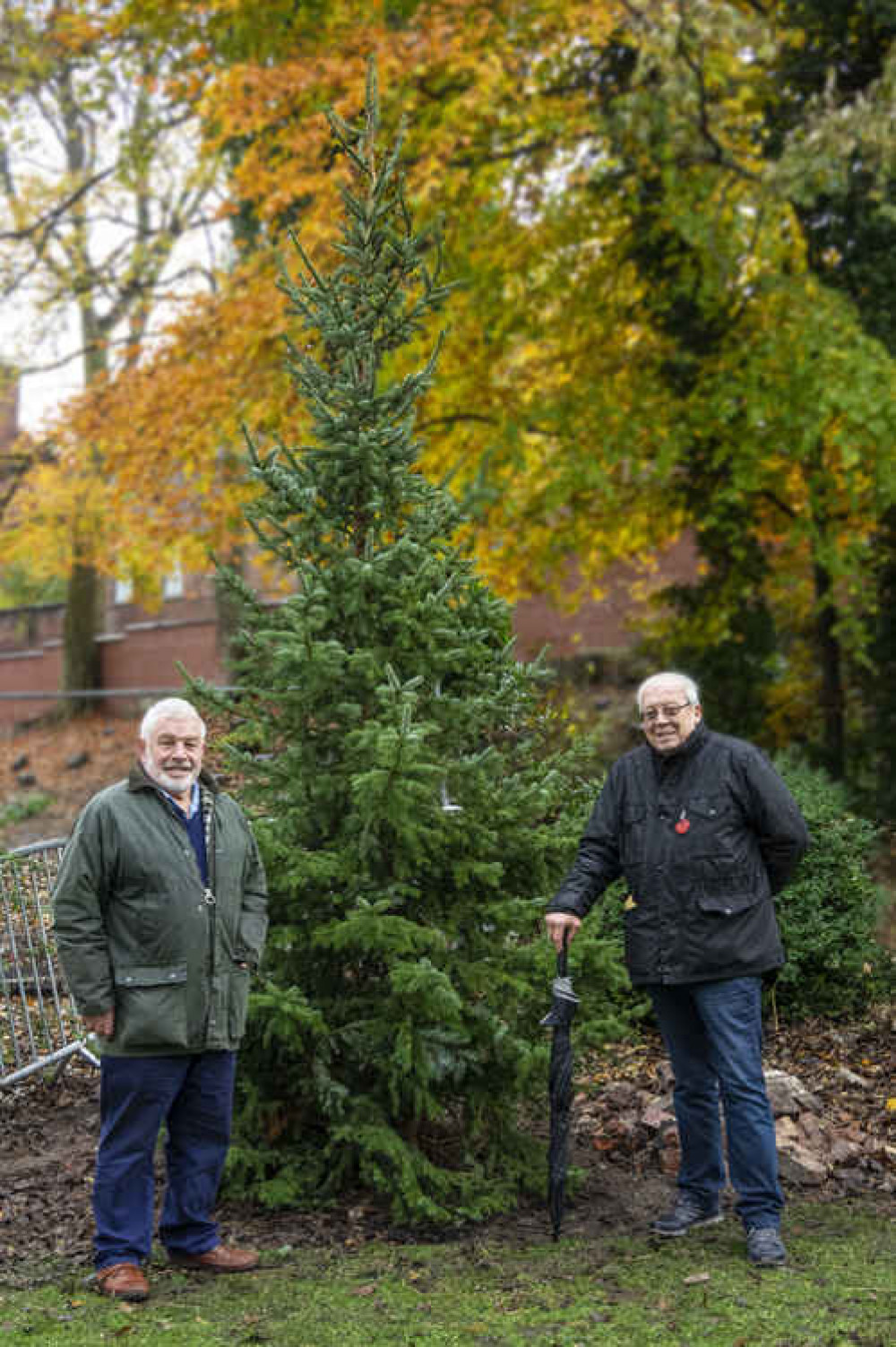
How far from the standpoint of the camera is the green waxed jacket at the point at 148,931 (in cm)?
419

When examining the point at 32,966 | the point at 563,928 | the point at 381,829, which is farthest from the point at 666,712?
the point at 32,966

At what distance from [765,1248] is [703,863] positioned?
1.23 m

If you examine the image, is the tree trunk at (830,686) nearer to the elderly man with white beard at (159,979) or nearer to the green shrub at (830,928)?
the green shrub at (830,928)

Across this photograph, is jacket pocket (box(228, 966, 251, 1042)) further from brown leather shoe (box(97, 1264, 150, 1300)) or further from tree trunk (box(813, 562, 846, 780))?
tree trunk (box(813, 562, 846, 780))

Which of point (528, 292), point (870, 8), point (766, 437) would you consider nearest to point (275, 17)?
point (528, 292)

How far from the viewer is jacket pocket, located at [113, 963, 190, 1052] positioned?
4.20 metres

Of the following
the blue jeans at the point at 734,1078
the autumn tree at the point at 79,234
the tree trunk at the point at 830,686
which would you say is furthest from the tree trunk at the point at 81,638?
the blue jeans at the point at 734,1078

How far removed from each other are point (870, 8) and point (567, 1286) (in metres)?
11.1

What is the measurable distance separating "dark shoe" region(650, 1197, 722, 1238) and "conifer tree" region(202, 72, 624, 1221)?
53 centimetres

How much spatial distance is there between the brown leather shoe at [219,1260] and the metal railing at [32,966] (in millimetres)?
2183

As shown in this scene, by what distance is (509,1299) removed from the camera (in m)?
4.18

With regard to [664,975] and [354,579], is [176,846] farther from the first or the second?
[664,975]

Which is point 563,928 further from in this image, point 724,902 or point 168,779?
point 168,779

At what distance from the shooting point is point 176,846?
171 inches
